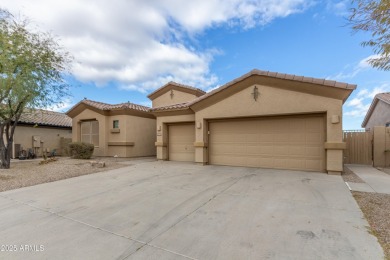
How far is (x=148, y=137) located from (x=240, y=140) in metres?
8.84

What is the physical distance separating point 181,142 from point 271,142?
16.7 ft

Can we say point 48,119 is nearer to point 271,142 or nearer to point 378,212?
point 271,142

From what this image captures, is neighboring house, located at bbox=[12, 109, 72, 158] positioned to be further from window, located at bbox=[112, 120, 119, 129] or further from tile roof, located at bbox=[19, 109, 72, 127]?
window, located at bbox=[112, 120, 119, 129]

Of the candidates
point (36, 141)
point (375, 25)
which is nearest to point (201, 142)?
point (375, 25)

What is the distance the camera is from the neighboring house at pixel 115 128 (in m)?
14.7

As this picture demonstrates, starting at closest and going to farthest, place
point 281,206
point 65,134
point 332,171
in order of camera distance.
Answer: point 281,206 < point 332,171 < point 65,134

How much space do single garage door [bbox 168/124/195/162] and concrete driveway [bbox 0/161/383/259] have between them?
502cm

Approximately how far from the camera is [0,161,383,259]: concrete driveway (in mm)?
2869

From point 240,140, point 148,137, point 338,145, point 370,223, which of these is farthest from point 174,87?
point 370,223

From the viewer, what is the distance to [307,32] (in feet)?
29.5

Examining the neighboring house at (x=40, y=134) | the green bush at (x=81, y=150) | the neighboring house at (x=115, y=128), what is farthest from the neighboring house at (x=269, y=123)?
the neighboring house at (x=40, y=134)

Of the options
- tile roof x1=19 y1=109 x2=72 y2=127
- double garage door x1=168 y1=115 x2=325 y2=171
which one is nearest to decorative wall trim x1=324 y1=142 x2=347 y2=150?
double garage door x1=168 y1=115 x2=325 y2=171

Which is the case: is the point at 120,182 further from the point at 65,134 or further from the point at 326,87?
the point at 65,134

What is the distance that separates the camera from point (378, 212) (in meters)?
4.01
